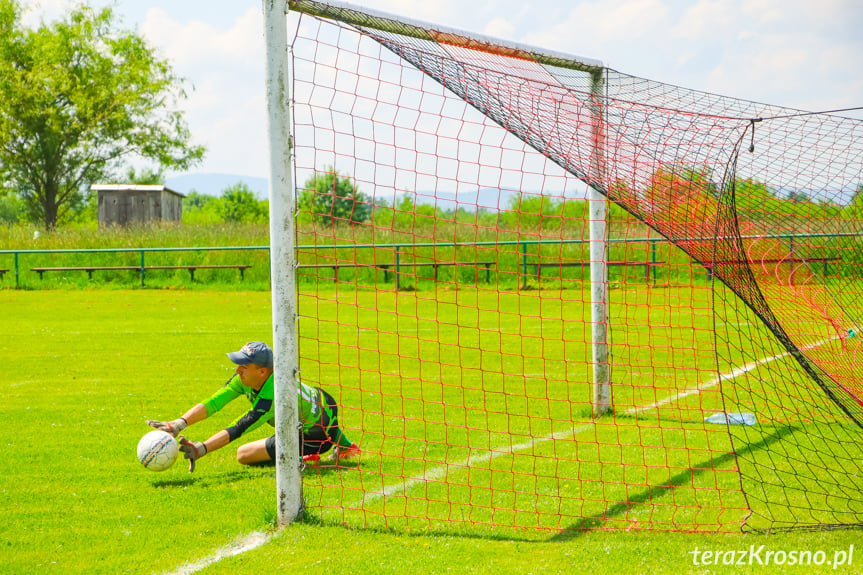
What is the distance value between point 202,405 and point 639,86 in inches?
184

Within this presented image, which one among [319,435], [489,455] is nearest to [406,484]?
[319,435]

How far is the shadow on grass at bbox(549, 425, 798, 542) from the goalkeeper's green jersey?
1886mm

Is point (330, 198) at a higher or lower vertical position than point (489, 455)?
higher

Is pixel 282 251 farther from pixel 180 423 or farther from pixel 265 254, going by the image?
pixel 265 254

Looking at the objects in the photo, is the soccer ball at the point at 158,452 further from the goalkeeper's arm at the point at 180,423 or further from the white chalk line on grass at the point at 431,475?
the white chalk line on grass at the point at 431,475

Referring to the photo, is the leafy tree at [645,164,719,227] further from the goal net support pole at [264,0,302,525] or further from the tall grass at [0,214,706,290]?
the tall grass at [0,214,706,290]

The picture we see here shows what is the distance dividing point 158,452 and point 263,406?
29.2 inches

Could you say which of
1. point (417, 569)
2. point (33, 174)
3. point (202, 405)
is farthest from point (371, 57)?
point (33, 174)

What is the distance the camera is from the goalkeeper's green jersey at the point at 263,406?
202 inches

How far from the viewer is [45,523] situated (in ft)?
14.3

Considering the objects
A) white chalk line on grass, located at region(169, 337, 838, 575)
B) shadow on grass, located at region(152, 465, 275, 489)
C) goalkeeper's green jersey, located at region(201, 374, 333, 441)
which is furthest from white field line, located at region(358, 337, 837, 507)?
shadow on grass, located at region(152, 465, 275, 489)

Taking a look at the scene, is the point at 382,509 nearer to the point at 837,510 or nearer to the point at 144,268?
the point at 837,510

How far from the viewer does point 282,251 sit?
4195 mm

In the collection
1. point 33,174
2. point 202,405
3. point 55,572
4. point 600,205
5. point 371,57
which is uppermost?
point 33,174
